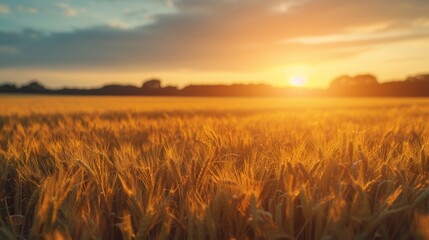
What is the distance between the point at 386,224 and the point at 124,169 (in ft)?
3.32

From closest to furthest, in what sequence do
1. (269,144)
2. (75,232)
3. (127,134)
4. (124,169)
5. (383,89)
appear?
(75,232)
(124,169)
(269,144)
(127,134)
(383,89)

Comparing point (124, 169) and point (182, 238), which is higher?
point (124, 169)

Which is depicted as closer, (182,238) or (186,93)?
(182,238)

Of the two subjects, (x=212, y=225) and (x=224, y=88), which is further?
(x=224, y=88)

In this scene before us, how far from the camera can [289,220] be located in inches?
42.8

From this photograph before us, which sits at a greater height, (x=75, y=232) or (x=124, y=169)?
(x=124, y=169)

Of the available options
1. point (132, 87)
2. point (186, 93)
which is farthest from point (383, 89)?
point (132, 87)

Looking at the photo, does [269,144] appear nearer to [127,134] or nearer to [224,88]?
[127,134]

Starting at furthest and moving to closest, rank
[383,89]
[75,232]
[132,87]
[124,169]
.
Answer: [132,87]
[383,89]
[124,169]
[75,232]

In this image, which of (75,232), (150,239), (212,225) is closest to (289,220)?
(212,225)

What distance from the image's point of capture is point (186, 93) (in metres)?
44.0

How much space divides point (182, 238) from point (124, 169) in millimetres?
385

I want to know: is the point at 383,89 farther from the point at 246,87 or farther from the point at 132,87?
the point at 132,87

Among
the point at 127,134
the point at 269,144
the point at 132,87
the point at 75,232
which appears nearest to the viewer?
the point at 75,232
